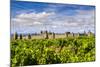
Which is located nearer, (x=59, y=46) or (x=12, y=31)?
(x=12, y=31)

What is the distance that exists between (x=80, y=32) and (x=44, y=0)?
0.65 meters

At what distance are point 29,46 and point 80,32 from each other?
725 millimetres

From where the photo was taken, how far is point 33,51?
104 inches

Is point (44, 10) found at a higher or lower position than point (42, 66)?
higher

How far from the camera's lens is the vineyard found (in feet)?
8.45

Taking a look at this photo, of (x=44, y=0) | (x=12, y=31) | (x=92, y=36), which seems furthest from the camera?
(x=92, y=36)

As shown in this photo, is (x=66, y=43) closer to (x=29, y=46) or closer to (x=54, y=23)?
(x=54, y=23)

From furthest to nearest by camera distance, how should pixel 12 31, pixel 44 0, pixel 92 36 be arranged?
1. pixel 92 36
2. pixel 44 0
3. pixel 12 31

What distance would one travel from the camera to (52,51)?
2730 mm

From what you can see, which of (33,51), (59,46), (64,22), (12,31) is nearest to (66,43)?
(59,46)

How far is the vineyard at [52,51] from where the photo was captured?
258 centimetres
